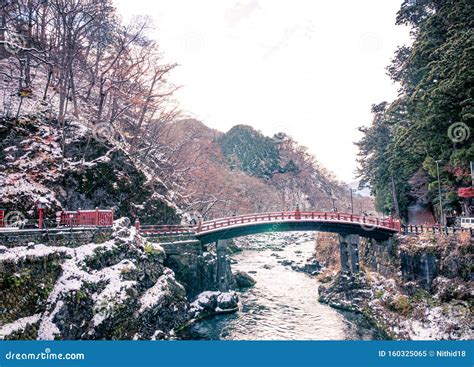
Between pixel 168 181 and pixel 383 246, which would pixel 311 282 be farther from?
pixel 168 181

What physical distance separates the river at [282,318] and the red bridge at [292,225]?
6357 mm

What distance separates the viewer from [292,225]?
93.4 ft

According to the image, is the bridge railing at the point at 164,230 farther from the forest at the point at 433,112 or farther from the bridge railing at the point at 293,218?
the forest at the point at 433,112

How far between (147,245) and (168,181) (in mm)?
19676

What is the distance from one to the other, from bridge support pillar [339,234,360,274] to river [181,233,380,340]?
3.94 metres

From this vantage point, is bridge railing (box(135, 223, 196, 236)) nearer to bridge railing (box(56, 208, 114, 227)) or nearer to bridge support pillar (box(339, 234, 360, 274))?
bridge railing (box(56, 208, 114, 227))

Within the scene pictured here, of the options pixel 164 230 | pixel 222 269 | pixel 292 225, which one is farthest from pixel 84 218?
pixel 292 225

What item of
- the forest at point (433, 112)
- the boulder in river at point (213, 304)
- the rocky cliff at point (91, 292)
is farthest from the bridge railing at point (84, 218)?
the forest at point (433, 112)

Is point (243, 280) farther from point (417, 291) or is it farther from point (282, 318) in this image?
point (417, 291)

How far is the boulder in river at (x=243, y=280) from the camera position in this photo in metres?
31.8

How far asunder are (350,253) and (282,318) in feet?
33.7

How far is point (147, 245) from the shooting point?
19.8m

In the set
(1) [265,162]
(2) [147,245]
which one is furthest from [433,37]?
(1) [265,162]

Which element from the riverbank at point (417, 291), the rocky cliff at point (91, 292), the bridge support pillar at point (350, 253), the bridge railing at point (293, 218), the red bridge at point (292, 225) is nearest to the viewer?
the rocky cliff at point (91, 292)
